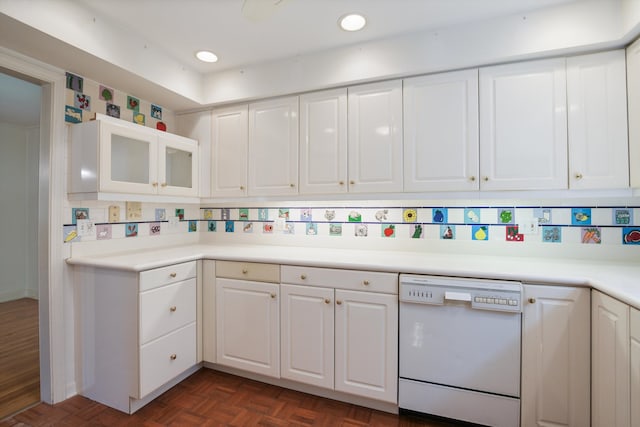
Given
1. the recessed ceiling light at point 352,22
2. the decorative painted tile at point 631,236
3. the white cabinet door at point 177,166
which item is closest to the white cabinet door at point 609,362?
the decorative painted tile at point 631,236

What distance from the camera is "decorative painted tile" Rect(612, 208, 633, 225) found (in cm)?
177

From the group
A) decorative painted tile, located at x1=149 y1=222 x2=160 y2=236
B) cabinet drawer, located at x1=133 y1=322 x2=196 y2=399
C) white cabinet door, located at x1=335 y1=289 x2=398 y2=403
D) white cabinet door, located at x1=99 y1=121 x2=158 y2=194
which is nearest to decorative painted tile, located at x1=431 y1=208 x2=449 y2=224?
white cabinet door, located at x1=335 y1=289 x2=398 y2=403

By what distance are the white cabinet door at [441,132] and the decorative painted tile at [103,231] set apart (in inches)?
82.1

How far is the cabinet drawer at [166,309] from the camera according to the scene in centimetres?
170

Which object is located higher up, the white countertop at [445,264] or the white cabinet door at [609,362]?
the white countertop at [445,264]

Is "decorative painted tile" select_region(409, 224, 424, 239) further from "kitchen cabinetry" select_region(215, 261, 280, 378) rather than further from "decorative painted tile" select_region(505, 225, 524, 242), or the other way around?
"kitchen cabinetry" select_region(215, 261, 280, 378)

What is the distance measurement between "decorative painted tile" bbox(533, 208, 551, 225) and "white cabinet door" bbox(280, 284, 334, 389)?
144 centimetres

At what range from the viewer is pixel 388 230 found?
2238 millimetres

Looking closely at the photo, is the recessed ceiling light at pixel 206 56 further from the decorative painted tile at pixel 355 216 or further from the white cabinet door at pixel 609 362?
the white cabinet door at pixel 609 362

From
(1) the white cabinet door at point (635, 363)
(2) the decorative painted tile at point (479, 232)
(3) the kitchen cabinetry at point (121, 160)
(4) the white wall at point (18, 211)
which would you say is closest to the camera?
(1) the white cabinet door at point (635, 363)

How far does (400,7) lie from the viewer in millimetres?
1629

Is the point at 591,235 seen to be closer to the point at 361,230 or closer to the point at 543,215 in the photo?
the point at 543,215

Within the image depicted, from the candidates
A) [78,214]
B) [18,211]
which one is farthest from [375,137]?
[18,211]

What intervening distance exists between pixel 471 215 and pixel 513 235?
0.93 feet
